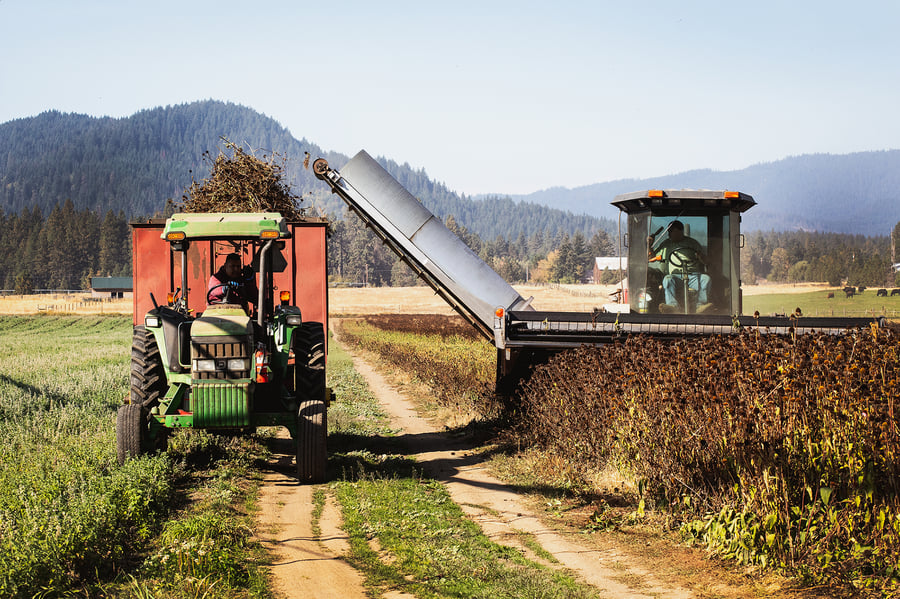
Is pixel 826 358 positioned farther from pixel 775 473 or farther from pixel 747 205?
pixel 747 205

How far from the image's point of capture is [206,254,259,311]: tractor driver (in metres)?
9.58

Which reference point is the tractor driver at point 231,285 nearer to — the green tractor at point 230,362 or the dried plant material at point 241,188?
the green tractor at point 230,362

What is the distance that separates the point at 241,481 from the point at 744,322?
6.18 meters

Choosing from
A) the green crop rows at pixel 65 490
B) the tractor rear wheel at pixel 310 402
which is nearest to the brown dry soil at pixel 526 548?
the tractor rear wheel at pixel 310 402

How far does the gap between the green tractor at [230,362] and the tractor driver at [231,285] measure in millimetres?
15

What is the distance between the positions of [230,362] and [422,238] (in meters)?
3.87

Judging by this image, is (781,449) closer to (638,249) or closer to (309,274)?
(638,249)

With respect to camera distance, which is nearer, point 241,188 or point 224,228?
point 224,228

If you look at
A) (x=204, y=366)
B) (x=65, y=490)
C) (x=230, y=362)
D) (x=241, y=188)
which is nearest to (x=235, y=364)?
(x=230, y=362)

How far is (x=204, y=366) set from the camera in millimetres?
8617

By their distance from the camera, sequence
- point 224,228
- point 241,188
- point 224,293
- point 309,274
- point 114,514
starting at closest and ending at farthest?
1. point 114,514
2. point 224,228
3. point 224,293
4. point 309,274
5. point 241,188

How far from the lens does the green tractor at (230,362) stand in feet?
28.3

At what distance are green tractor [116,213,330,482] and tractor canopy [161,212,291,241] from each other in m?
0.01

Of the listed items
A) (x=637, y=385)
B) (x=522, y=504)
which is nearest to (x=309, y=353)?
(x=522, y=504)
